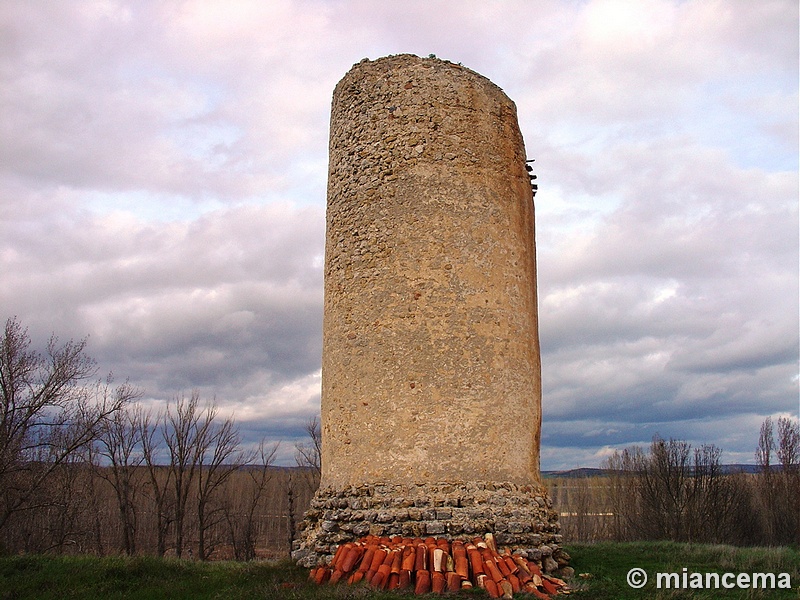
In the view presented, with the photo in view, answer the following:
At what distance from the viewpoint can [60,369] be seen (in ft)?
63.4

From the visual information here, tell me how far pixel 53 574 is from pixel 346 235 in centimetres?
705

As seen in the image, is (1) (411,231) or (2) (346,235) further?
(2) (346,235)

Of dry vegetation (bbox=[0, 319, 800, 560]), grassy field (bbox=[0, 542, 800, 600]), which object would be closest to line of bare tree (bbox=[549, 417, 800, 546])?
dry vegetation (bbox=[0, 319, 800, 560])

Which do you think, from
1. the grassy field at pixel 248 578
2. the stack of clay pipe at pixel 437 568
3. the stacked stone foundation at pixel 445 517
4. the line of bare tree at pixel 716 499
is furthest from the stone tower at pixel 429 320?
the line of bare tree at pixel 716 499

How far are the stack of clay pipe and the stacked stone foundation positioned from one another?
5.8 inches

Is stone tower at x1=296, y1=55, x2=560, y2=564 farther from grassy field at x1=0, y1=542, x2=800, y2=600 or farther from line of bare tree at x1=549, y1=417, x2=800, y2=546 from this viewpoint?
line of bare tree at x1=549, y1=417, x2=800, y2=546

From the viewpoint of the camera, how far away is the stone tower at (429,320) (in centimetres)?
847

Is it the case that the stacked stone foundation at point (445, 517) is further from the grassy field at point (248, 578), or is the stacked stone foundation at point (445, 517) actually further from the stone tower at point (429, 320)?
the grassy field at point (248, 578)

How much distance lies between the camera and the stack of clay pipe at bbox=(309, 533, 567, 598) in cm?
729

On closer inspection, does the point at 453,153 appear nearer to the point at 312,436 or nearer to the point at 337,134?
the point at 337,134

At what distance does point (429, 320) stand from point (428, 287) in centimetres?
49

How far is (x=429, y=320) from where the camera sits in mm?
8977

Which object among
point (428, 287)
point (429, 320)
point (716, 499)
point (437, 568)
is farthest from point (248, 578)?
point (716, 499)

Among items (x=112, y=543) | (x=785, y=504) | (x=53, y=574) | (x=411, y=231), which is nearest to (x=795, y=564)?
(x=411, y=231)
